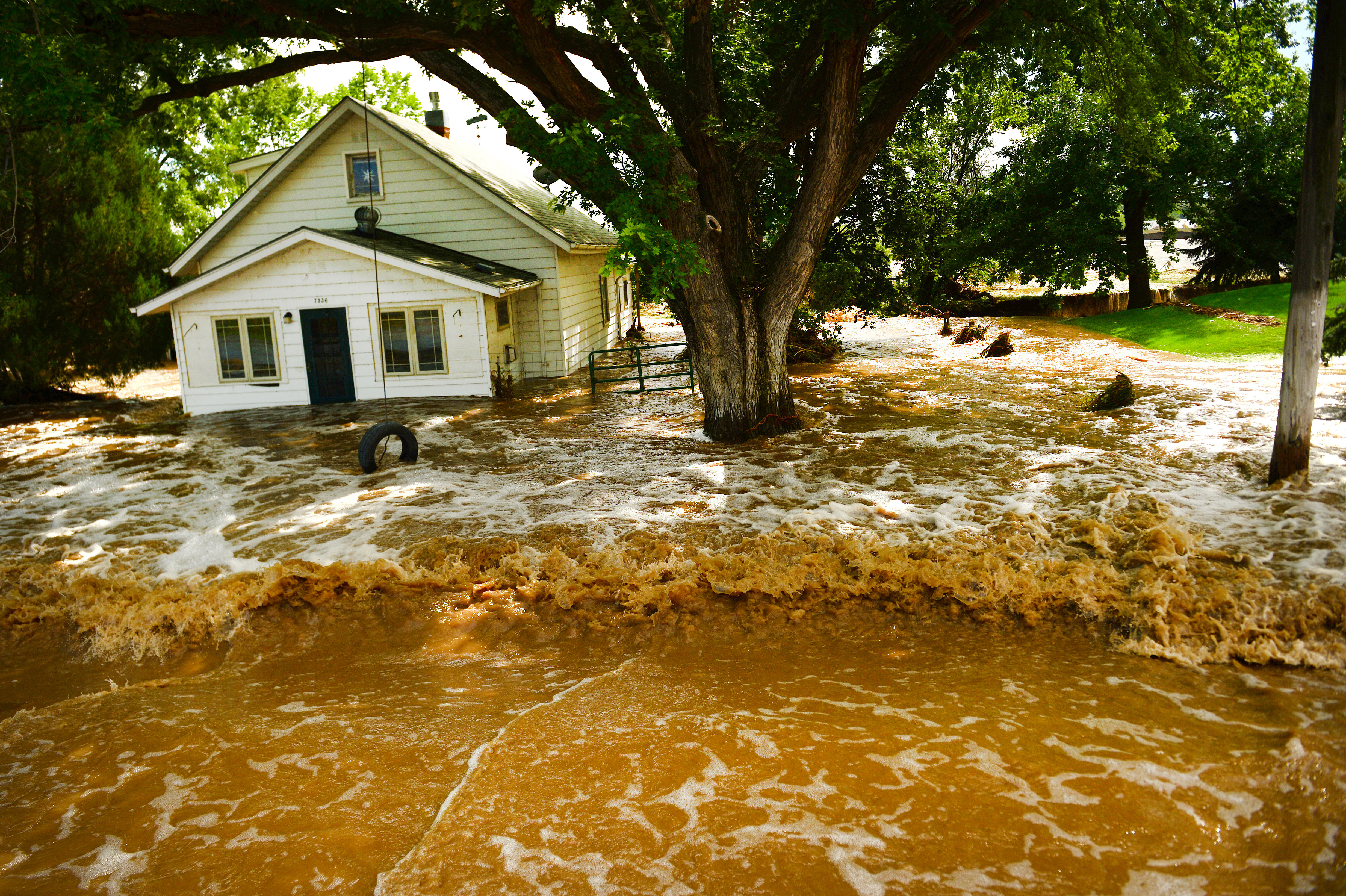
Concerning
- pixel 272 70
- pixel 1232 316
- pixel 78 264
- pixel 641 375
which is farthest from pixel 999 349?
pixel 78 264

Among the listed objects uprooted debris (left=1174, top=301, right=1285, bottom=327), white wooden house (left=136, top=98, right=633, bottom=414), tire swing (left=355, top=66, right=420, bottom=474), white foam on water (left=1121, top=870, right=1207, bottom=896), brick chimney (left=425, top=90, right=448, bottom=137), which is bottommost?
white foam on water (left=1121, top=870, right=1207, bottom=896)

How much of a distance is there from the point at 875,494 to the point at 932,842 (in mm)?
6103

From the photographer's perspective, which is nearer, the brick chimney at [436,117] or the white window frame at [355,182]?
the white window frame at [355,182]

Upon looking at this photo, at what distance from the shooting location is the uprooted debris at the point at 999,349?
71.9 feet

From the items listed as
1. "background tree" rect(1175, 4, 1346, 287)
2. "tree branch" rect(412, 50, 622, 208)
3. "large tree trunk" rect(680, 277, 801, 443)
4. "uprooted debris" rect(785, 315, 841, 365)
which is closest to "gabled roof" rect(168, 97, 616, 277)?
"tree branch" rect(412, 50, 622, 208)

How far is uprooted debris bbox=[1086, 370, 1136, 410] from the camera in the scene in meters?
14.8

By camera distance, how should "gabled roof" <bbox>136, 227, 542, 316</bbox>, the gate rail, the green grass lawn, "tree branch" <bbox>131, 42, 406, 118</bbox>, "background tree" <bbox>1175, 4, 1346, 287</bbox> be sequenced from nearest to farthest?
"tree branch" <bbox>131, 42, 406, 118</bbox>, "gabled roof" <bbox>136, 227, 542, 316</bbox>, the gate rail, the green grass lawn, "background tree" <bbox>1175, 4, 1346, 287</bbox>

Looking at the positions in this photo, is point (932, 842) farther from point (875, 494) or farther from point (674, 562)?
point (875, 494)

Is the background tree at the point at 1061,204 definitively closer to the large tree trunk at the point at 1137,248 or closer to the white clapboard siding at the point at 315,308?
the large tree trunk at the point at 1137,248

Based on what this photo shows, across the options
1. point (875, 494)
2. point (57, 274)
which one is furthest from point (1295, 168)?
point (57, 274)

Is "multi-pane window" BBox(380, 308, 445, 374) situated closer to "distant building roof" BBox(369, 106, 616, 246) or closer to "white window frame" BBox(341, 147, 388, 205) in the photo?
"distant building roof" BBox(369, 106, 616, 246)

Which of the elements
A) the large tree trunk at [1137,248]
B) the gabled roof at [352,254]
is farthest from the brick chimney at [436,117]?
the large tree trunk at [1137,248]

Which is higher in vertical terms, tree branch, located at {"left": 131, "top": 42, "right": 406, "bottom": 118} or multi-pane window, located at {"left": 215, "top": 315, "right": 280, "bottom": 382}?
tree branch, located at {"left": 131, "top": 42, "right": 406, "bottom": 118}

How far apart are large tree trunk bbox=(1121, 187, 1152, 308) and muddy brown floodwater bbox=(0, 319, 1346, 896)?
16.0m
